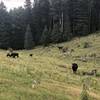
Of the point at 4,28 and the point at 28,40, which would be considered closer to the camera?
the point at 28,40

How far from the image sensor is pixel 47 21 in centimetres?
9444

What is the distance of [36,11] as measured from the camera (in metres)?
94.0

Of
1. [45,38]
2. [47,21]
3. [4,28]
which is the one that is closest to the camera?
[45,38]

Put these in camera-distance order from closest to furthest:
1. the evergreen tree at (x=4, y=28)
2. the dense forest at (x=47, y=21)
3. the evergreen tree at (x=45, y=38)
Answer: the evergreen tree at (x=45, y=38), the evergreen tree at (x=4, y=28), the dense forest at (x=47, y=21)

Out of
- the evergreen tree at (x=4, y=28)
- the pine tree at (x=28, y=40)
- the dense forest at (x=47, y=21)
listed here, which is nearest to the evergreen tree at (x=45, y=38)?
the dense forest at (x=47, y=21)

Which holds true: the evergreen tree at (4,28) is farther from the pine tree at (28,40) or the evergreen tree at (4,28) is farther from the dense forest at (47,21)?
the pine tree at (28,40)

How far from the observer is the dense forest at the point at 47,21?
84.9 meters

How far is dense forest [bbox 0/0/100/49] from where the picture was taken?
8488cm

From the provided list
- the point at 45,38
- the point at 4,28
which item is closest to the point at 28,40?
the point at 45,38

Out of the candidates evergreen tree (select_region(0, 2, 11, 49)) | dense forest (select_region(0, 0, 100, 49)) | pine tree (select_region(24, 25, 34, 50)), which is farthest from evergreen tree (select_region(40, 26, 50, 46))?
evergreen tree (select_region(0, 2, 11, 49))

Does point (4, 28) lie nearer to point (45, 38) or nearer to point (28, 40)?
point (28, 40)

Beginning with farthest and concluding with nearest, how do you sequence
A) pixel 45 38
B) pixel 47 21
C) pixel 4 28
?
pixel 47 21 → pixel 4 28 → pixel 45 38

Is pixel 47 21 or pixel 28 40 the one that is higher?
pixel 47 21

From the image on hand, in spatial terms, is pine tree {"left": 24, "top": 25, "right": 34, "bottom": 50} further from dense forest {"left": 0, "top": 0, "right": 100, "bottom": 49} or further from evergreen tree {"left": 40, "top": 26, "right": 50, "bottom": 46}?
evergreen tree {"left": 40, "top": 26, "right": 50, "bottom": 46}
